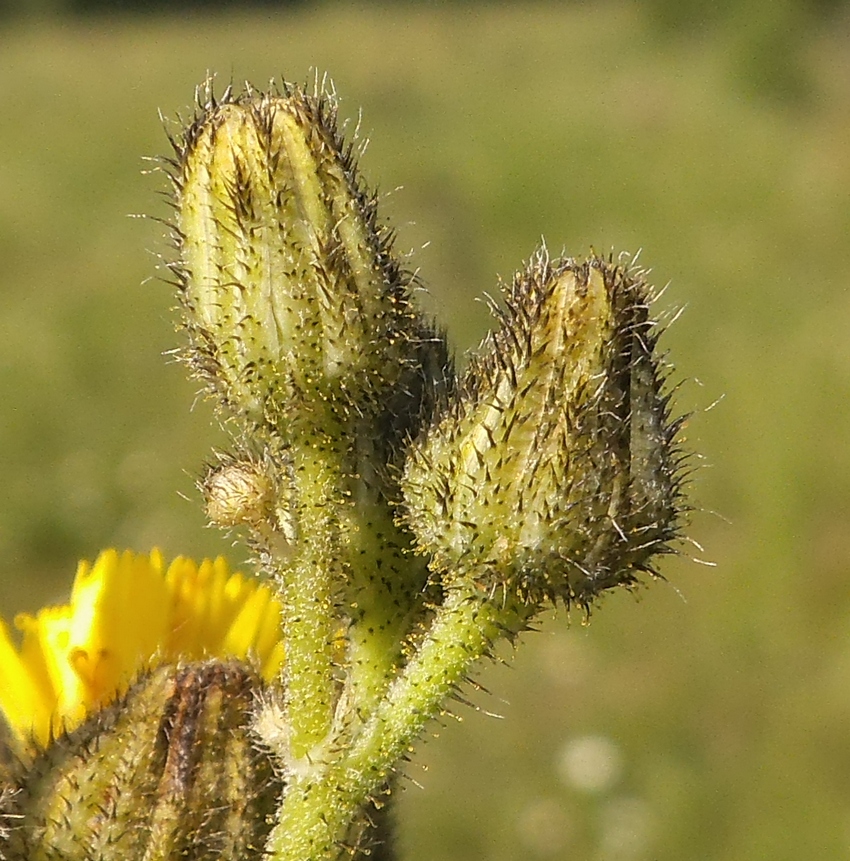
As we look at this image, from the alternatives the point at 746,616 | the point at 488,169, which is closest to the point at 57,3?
the point at 488,169

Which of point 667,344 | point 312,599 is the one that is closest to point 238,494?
point 312,599

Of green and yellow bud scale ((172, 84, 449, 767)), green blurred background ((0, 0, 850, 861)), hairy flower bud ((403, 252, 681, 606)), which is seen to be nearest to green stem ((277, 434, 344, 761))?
green and yellow bud scale ((172, 84, 449, 767))

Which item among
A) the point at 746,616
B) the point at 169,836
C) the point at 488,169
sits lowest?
the point at 169,836

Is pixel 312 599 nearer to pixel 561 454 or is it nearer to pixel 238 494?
pixel 238 494

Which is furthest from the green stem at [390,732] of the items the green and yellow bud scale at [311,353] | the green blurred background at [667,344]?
the green blurred background at [667,344]

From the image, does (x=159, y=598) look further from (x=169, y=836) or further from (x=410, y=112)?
(x=410, y=112)

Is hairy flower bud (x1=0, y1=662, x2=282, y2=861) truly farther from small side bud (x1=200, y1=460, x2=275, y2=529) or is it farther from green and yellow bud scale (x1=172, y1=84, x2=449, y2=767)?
small side bud (x1=200, y1=460, x2=275, y2=529)

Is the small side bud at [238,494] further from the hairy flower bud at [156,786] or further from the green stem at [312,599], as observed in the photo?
the hairy flower bud at [156,786]
